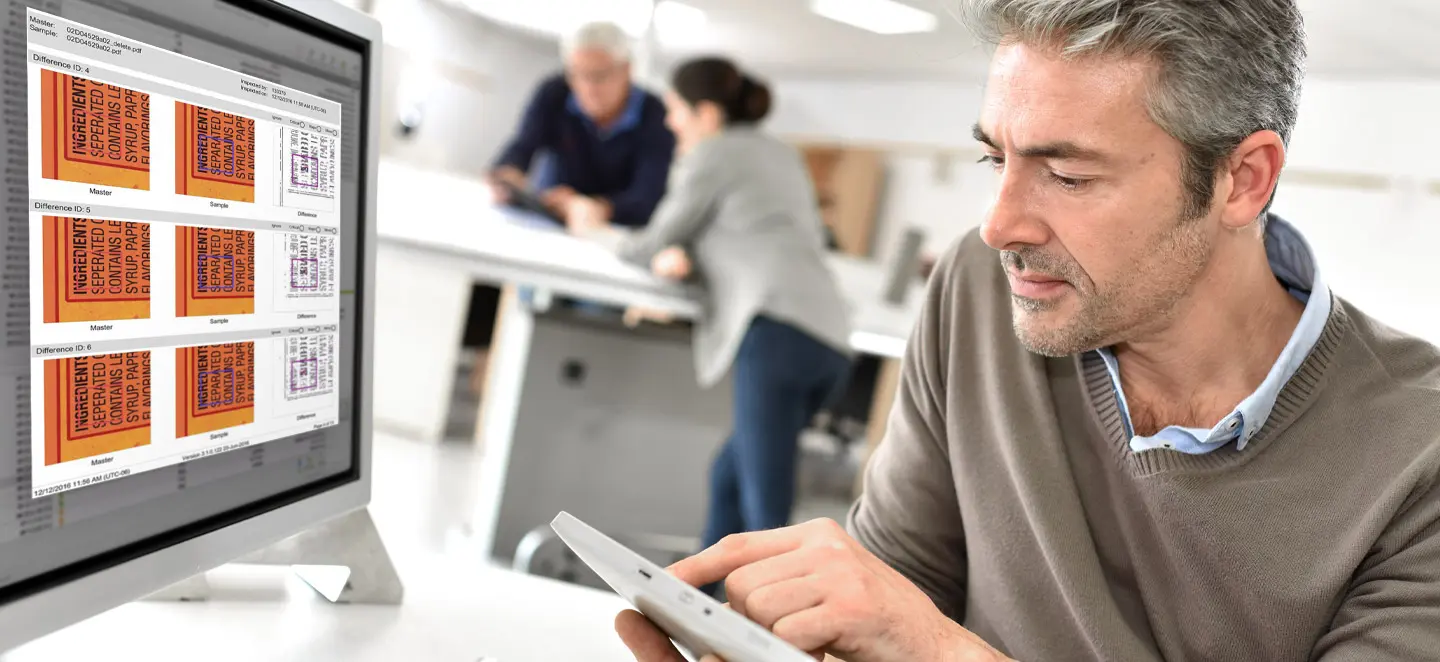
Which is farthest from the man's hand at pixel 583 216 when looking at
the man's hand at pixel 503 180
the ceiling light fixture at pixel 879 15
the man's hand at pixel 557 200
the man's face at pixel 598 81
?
the ceiling light fixture at pixel 879 15

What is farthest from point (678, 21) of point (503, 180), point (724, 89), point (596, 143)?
point (724, 89)

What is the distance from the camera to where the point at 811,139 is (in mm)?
9367

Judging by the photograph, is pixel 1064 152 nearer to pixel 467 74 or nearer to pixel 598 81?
pixel 598 81

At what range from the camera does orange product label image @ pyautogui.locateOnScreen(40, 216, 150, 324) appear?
471mm

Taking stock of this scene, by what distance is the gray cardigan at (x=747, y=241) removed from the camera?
6.88ft

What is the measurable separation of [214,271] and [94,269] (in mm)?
80

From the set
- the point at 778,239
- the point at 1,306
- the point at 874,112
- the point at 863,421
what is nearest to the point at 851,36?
the point at 874,112

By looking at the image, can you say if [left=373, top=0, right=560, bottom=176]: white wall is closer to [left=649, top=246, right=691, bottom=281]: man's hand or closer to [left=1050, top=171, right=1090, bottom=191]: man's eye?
[left=649, top=246, right=691, bottom=281]: man's hand

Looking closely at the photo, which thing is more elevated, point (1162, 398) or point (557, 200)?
point (557, 200)

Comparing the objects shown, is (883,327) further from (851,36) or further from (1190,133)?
(851,36)

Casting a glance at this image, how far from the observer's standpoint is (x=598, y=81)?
106 inches

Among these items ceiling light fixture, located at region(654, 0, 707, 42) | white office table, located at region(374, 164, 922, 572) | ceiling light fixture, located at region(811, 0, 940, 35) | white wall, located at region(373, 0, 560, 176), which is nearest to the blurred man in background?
white office table, located at region(374, 164, 922, 572)

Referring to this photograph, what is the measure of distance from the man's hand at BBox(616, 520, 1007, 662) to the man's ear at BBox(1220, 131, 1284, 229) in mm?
425

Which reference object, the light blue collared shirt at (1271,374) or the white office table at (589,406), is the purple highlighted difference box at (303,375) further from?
the white office table at (589,406)
